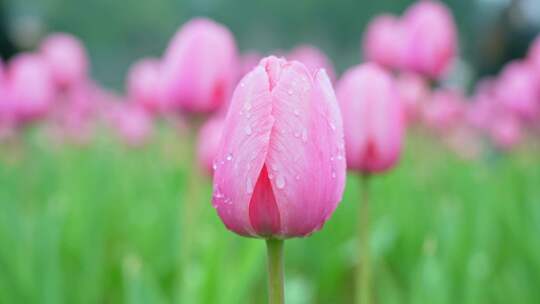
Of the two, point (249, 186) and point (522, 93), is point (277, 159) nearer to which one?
point (249, 186)

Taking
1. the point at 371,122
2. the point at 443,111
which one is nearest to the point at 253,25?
the point at 443,111

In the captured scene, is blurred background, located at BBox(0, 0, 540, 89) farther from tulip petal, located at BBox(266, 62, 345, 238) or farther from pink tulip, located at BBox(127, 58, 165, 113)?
tulip petal, located at BBox(266, 62, 345, 238)

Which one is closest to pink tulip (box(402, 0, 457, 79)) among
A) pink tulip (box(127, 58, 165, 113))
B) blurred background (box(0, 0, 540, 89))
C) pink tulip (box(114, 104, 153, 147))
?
pink tulip (box(127, 58, 165, 113))

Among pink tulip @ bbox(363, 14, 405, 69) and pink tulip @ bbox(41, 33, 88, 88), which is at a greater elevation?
pink tulip @ bbox(41, 33, 88, 88)

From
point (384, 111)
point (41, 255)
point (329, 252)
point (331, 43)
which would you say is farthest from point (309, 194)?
point (331, 43)

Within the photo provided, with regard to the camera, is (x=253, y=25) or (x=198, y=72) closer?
(x=198, y=72)

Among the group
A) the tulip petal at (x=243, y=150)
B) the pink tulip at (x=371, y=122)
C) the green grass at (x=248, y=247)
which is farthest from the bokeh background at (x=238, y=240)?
the tulip petal at (x=243, y=150)

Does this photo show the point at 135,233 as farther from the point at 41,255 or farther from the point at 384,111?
the point at 384,111
